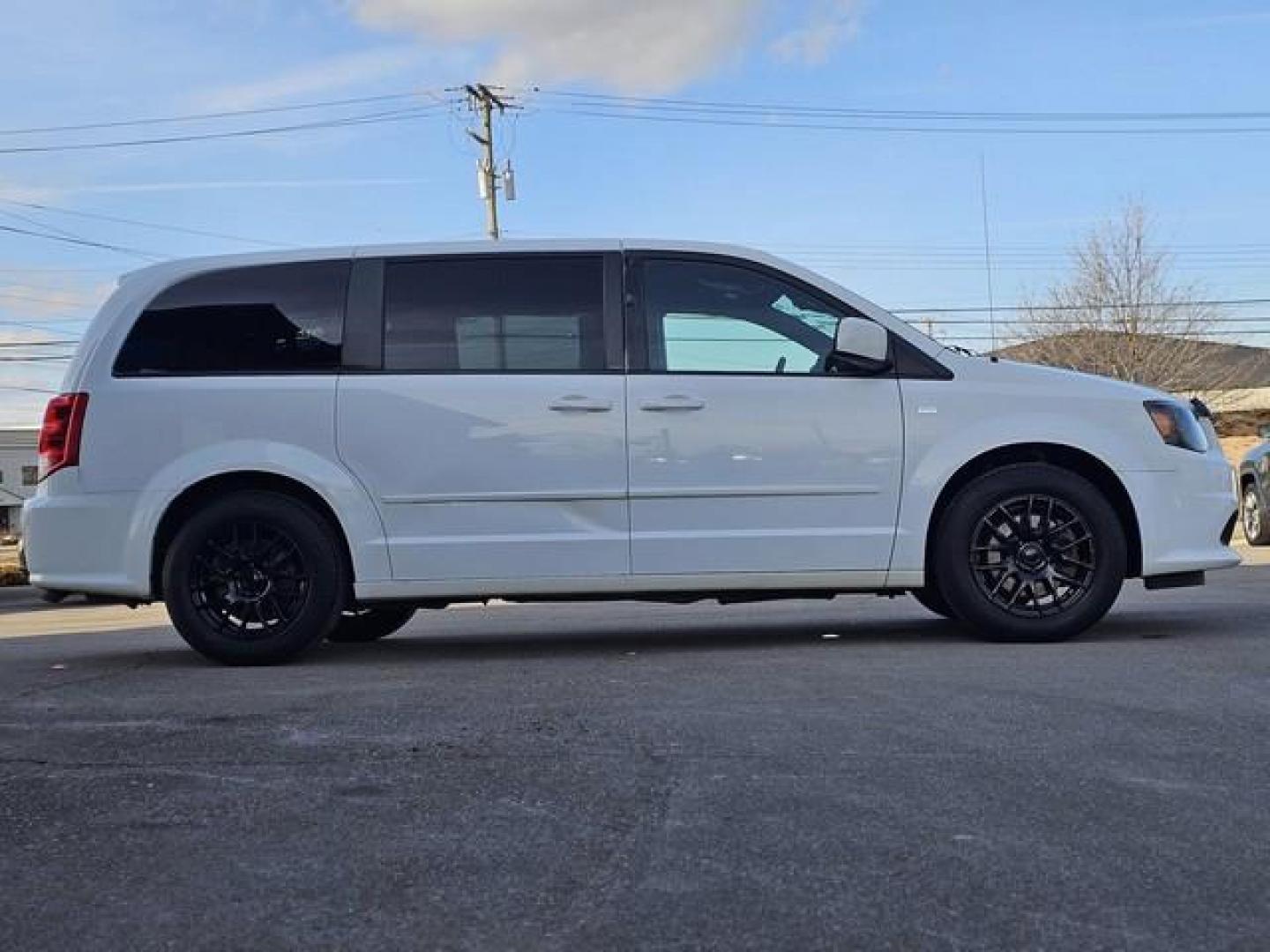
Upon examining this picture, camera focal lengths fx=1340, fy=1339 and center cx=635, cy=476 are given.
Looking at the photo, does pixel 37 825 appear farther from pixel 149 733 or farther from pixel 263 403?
pixel 263 403

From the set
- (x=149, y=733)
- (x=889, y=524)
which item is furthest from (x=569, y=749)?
(x=889, y=524)

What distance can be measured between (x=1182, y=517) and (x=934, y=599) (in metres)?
1.23

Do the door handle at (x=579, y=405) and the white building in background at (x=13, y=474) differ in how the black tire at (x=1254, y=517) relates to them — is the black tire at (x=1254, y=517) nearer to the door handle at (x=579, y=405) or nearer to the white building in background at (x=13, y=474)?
the door handle at (x=579, y=405)

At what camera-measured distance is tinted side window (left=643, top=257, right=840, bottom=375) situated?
624cm

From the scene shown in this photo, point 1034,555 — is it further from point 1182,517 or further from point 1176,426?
point 1176,426

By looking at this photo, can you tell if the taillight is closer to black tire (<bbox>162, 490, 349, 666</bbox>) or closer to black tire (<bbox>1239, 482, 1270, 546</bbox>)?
black tire (<bbox>162, 490, 349, 666</bbox>)

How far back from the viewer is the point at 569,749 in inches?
163

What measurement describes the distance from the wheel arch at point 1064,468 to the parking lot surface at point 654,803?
50 cm

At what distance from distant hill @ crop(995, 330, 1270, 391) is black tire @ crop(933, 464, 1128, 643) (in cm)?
3331

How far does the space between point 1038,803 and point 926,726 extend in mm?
874

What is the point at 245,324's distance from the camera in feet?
20.7

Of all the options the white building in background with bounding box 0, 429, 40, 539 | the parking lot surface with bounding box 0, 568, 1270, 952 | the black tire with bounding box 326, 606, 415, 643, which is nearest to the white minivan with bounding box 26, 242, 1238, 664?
the parking lot surface with bounding box 0, 568, 1270, 952

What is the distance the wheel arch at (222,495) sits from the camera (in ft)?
20.2

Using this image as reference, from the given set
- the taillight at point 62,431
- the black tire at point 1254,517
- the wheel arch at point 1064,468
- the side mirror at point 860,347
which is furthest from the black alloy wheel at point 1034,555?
the black tire at point 1254,517
